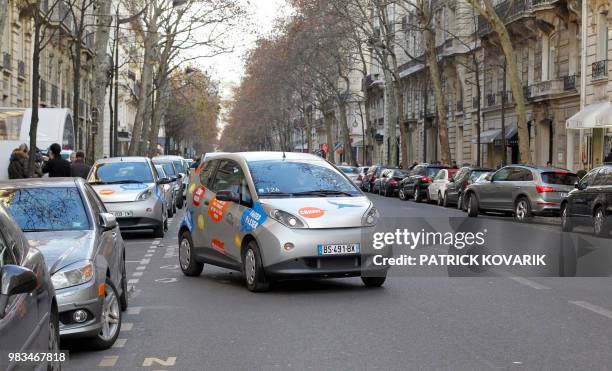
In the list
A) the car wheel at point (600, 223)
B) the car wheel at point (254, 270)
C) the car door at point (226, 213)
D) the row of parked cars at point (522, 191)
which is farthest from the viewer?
the row of parked cars at point (522, 191)

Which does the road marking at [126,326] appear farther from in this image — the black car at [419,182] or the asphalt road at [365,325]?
the black car at [419,182]

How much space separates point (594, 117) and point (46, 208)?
2869 centimetres

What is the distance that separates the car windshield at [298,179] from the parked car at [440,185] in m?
22.8

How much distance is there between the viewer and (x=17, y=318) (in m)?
4.64

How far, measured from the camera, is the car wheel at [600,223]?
19766 millimetres

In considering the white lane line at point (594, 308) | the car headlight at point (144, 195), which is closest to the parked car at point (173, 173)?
the car headlight at point (144, 195)

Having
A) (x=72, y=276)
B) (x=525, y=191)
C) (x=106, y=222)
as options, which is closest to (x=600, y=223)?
(x=525, y=191)

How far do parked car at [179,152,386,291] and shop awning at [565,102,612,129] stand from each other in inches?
932

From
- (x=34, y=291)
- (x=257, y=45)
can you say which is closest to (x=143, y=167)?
(x=34, y=291)

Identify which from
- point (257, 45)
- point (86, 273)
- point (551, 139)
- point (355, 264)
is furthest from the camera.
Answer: point (257, 45)

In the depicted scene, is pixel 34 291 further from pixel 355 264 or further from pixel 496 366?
pixel 355 264

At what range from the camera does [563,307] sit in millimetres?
9984

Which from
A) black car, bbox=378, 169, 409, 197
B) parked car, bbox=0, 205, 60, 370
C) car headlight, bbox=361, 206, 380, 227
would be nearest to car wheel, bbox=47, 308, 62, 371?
parked car, bbox=0, 205, 60, 370

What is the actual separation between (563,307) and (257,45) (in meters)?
60.2
